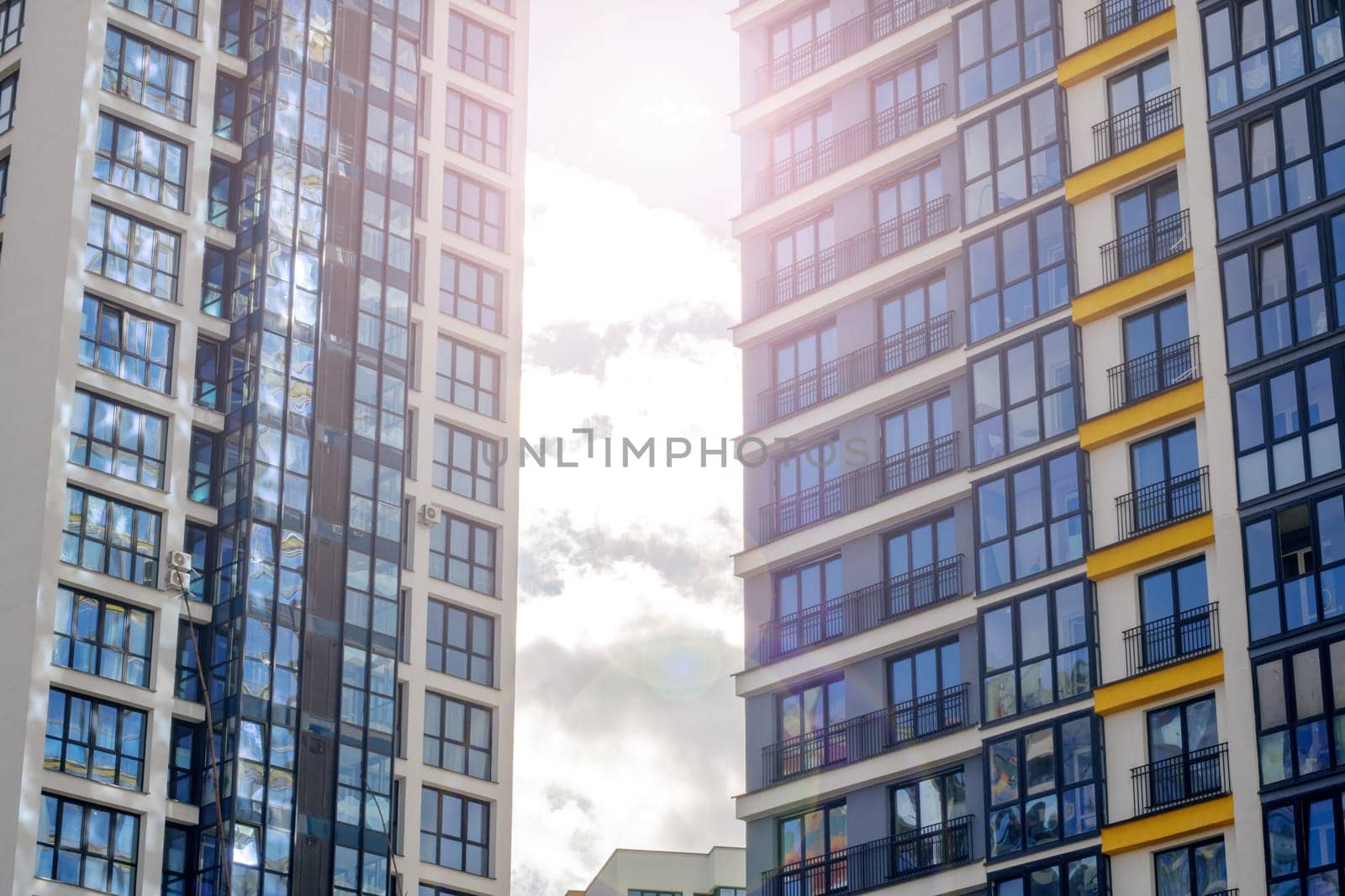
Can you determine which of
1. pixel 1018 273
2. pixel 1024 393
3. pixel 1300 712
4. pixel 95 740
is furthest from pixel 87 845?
pixel 1300 712

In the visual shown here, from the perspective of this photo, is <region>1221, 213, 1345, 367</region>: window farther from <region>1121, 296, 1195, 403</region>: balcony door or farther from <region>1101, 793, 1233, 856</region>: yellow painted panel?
<region>1101, 793, 1233, 856</region>: yellow painted panel

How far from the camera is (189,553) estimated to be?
7500cm

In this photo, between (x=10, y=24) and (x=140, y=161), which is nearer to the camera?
(x=140, y=161)

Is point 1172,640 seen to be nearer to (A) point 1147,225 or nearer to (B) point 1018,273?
(A) point 1147,225

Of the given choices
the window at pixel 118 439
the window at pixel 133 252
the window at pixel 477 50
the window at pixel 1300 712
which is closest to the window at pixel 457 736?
the window at pixel 118 439

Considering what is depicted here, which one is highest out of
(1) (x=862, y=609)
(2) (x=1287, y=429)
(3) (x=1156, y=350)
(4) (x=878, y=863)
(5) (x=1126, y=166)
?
(5) (x=1126, y=166)

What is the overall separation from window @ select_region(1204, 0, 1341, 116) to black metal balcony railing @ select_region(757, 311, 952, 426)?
32.0 feet

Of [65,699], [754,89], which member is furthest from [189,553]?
[754,89]

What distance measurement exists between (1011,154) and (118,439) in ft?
90.4

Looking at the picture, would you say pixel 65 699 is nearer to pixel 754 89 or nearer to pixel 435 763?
pixel 435 763

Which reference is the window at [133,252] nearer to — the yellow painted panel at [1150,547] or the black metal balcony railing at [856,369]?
the black metal balcony railing at [856,369]

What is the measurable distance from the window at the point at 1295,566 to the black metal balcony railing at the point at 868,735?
29.3ft

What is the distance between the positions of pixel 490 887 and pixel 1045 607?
26.4 metres

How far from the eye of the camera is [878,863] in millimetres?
62406
